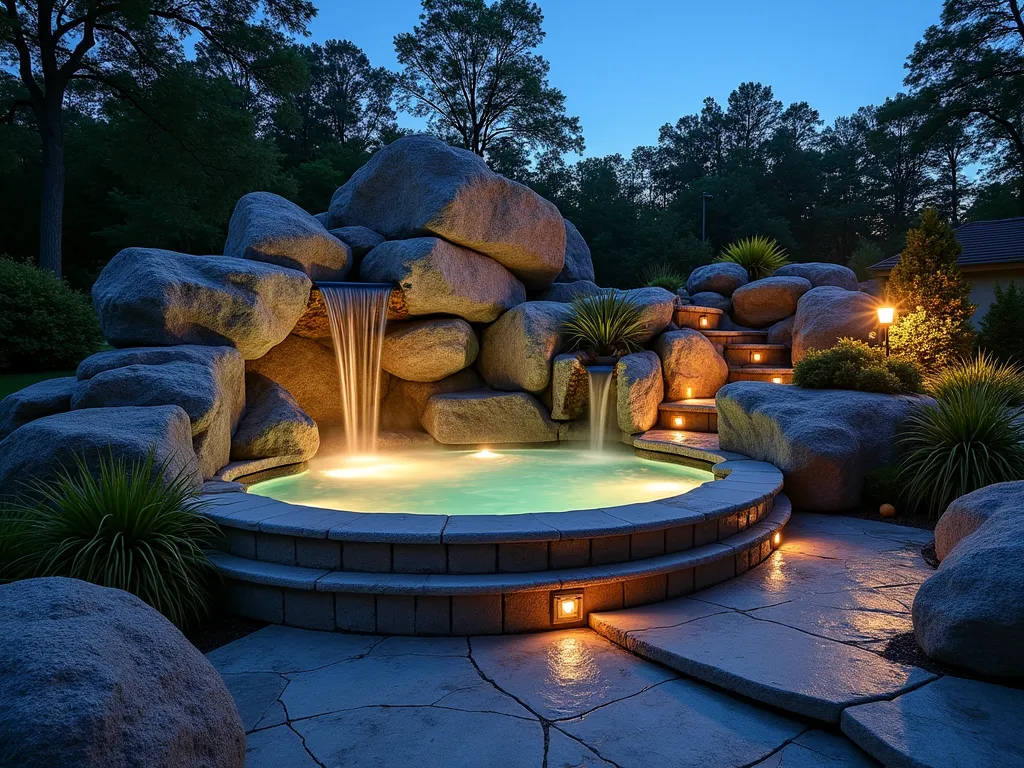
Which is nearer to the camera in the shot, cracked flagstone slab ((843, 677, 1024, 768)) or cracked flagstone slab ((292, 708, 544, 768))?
cracked flagstone slab ((843, 677, 1024, 768))

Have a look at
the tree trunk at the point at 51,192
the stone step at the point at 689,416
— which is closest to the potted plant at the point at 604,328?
the stone step at the point at 689,416

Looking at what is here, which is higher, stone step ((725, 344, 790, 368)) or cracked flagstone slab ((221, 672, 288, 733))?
stone step ((725, 344, 790, 368))

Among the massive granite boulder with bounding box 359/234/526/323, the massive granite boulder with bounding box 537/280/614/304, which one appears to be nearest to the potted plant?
the massive granite boulder with bounding box 359/234/526/323

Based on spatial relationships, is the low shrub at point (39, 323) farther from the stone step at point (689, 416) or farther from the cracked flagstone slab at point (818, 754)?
the cracked flagstone slab at point (818, 754)

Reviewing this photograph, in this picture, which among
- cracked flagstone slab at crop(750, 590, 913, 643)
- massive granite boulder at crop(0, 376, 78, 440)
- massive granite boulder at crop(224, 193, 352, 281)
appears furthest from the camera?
massive granite boulder at crop(224, 193, 352, 281)

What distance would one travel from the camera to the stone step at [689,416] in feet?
26.5

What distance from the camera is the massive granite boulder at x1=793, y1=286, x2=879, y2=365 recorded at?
930cm

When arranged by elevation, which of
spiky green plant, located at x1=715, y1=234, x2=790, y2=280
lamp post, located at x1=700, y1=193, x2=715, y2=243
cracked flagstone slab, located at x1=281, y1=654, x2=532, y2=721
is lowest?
cracked flagstone slab, located at x1=281, y1=654, x2=532, y2=721

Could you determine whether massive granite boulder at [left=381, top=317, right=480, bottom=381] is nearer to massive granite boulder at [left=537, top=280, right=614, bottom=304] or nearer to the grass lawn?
massive granite boulder at [left=537, top=280, right=614, bottom=304]

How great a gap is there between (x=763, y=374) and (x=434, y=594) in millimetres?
7428

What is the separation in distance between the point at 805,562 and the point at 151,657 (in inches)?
162

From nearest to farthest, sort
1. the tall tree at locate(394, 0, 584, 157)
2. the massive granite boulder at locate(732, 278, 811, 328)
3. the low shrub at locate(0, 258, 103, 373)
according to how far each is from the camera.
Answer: the low shrub at locate(0, 258, 103, 373) → the massive granite boulder at locate(732, 278, 811, 328) → the tall tree at locate(394, 0, 584, 157)

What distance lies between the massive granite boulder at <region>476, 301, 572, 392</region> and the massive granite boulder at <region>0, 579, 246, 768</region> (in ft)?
21.9

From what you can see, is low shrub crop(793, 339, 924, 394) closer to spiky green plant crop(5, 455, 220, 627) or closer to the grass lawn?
spiky green plant crop(5, 455, 220, 627)
